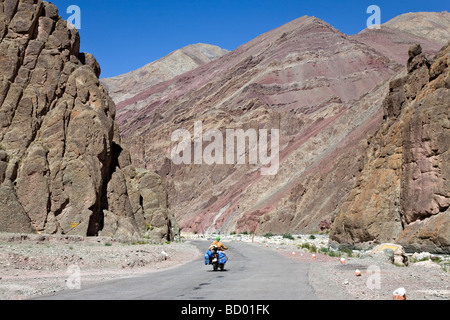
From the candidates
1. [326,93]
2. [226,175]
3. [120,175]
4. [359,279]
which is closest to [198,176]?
[226,175]

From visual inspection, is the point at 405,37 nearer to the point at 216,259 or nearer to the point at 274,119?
the point at 274,119

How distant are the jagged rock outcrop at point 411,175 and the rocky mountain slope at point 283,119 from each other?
402 inches

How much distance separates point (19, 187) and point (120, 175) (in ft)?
29.4

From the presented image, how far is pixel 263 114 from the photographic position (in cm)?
10200

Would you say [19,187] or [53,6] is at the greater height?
[53,6]

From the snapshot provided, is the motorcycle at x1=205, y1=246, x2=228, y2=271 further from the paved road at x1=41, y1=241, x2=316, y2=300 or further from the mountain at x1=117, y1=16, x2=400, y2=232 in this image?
the mountain at x1=117, y1=16, x2=400, y2=232

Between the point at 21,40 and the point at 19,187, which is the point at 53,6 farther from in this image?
the point at 19,187

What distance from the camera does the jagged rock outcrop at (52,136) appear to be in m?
30.5

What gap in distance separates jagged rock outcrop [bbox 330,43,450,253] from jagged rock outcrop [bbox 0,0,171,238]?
51.4ft
